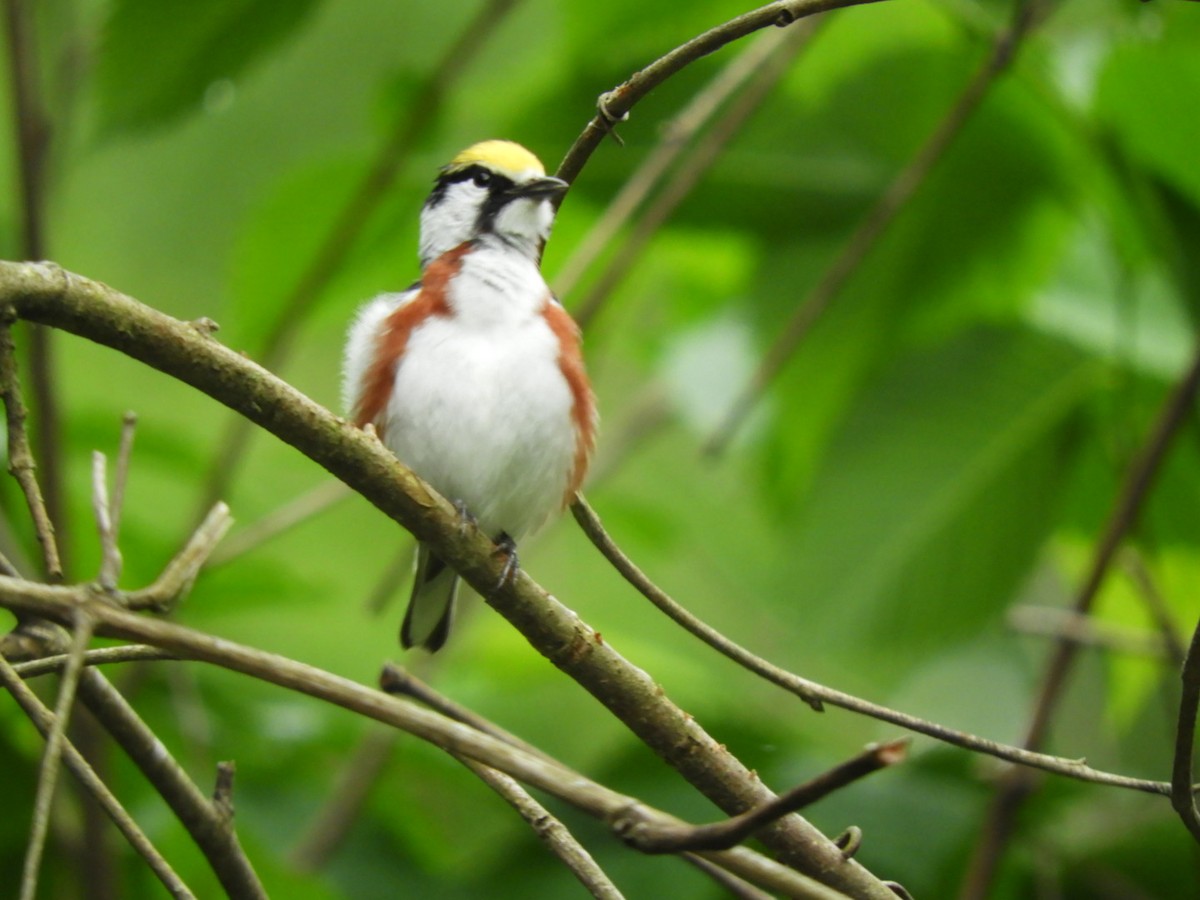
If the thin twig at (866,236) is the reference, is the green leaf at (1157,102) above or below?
above

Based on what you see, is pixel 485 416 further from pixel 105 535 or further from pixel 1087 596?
pixel 105 535

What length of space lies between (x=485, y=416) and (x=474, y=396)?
0.04 m

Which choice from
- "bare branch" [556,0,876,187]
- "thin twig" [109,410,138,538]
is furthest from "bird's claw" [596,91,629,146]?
"thin twig" [109,410,138,538]

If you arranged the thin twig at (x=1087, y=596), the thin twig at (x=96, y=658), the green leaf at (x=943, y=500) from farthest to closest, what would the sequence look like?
the green leaf at (x=943, y=500)
the thin twig at (x=1087, y=596)
the thin twig at (x=96, y=658)

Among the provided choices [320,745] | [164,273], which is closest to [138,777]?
[320,745]

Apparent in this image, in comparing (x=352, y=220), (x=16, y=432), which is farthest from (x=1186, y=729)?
(x=352, y=220)

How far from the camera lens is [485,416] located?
2.40m

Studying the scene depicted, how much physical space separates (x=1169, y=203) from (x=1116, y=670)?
1.12 m

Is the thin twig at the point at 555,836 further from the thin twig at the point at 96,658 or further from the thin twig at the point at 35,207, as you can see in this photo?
the thin twig at the point at 35,207

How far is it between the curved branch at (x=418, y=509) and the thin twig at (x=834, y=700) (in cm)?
12

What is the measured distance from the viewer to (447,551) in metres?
1.58

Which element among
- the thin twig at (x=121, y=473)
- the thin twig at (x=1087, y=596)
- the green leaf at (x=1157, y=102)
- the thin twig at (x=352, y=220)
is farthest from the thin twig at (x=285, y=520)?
the green leaf at (x=1157, y=102)

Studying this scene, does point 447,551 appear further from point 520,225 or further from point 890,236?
point 890,236

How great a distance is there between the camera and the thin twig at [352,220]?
2885 millimetres
